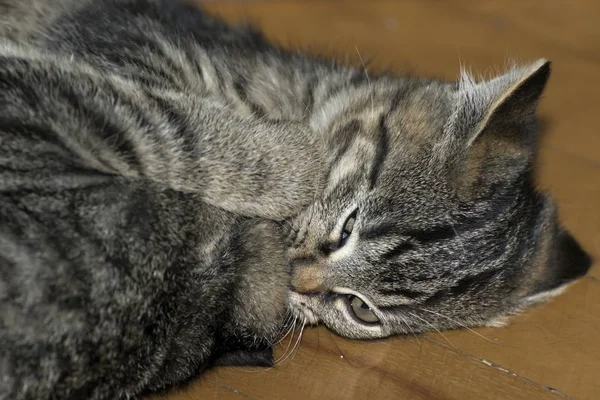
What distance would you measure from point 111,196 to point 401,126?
0.92 m

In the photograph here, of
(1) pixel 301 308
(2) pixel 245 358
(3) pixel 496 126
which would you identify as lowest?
(2) pixel 245 358

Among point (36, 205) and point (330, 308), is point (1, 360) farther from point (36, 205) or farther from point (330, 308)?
point (330, 308)

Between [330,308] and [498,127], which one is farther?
[330,308]

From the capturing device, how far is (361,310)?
6.73 ft

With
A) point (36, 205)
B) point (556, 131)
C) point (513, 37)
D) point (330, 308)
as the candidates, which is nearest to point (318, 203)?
point (330, 308)

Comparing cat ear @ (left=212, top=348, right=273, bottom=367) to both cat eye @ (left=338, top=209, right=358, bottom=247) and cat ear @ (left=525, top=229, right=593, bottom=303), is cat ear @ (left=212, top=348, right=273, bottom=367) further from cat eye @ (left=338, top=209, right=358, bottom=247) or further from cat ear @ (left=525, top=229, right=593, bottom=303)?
cat ear @ (left=525, top=229, right=593, bottom=303)

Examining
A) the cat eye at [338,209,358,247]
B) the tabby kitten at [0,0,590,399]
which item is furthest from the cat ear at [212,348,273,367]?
the cat eye at [338,209,358,247]

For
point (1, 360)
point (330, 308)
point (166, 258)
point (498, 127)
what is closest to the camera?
point (1, 360)

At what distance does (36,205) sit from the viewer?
1493 millimetres

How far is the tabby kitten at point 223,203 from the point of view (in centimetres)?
150

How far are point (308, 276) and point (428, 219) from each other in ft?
1.24

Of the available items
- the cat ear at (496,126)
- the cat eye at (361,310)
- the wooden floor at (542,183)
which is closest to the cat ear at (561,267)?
the wooden floor at (542,183)

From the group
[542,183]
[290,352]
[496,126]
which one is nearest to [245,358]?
[290,352]

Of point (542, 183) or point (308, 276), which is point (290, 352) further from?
point (542, 183)
